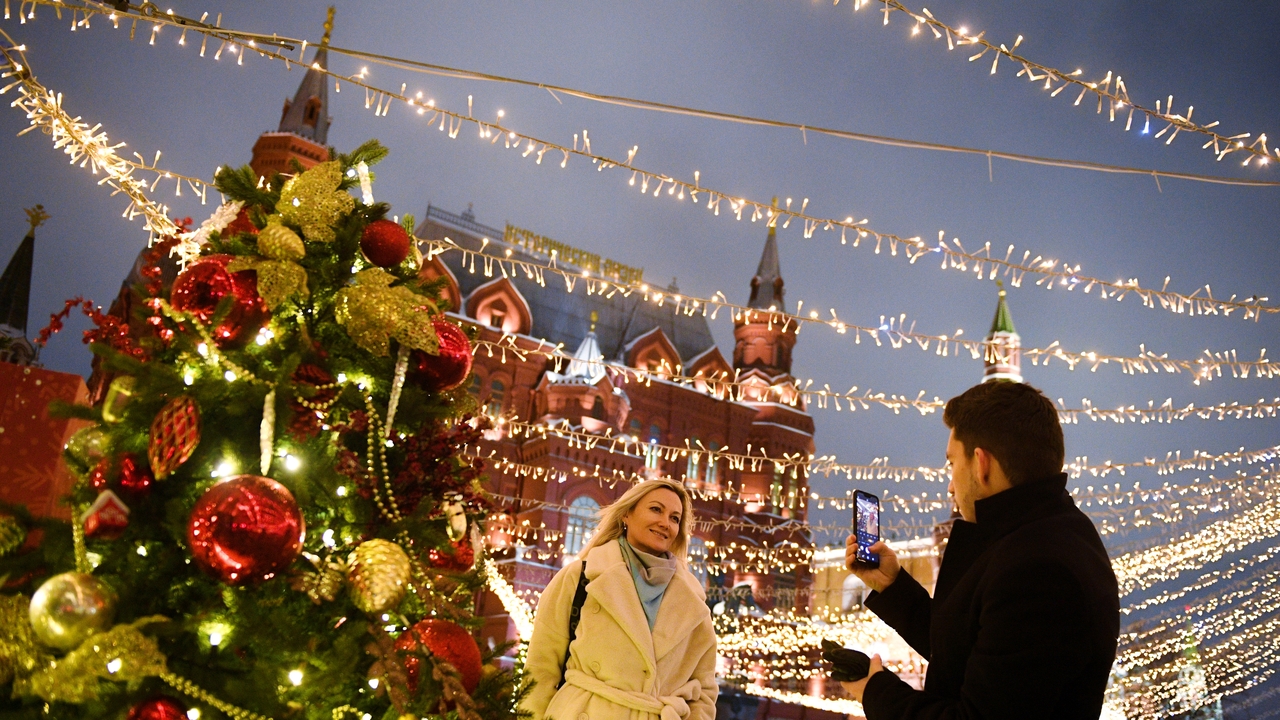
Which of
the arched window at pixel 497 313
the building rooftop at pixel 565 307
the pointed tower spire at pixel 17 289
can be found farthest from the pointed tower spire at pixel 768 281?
the pointed tower spire at pixel 17 289

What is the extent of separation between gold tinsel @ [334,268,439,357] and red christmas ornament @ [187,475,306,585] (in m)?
0.57

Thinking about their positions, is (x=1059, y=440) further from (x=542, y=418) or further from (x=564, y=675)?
(x=542, y=418)

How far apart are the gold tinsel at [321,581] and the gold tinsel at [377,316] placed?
64 centimetres

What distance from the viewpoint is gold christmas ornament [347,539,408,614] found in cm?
203

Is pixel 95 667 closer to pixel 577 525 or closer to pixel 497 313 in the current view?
pixel 577 525

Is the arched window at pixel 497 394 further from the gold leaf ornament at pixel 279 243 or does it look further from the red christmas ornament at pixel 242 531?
the red christmas ornament at pixel 242 531

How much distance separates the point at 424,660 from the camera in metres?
2.19

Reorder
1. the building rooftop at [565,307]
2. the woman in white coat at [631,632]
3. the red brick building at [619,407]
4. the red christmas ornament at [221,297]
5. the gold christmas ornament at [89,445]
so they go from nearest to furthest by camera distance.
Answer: the gold christmas ornament at [89,445], the red christmas ornament at [221,297], the woman in white coat at [631,632], the red brick building at [619,407], the building rooftop at [565,307]

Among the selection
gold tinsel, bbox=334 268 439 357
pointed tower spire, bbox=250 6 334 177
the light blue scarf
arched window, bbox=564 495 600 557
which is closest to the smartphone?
the light blue scarf

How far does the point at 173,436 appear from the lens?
2.04 m

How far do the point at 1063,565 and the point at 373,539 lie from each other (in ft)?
5.36

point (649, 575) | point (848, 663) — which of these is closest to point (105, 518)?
point (848, 663)

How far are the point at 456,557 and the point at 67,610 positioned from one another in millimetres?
1164

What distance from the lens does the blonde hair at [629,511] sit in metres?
3.82
